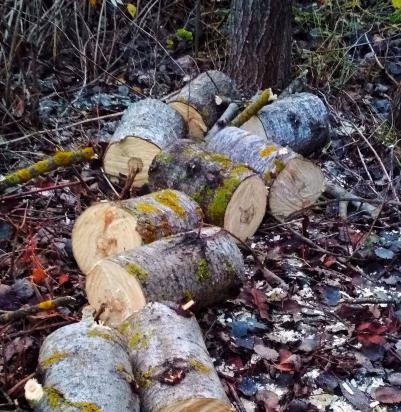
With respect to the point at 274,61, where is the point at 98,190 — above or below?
below

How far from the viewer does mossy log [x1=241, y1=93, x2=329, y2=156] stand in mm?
4938

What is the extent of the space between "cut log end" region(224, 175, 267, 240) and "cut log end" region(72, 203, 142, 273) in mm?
668

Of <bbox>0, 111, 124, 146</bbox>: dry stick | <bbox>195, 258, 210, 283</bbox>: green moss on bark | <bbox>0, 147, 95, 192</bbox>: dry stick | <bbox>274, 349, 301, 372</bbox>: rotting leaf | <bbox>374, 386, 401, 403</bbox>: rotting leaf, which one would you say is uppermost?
<bbox>0, 147, 95, 192</bbox>: dry stick

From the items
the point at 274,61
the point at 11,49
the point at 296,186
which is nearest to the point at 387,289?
the point at 296,186

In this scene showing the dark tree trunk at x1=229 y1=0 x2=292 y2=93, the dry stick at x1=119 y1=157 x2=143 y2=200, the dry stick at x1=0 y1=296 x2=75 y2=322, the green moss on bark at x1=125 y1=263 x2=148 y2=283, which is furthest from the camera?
the dark tree trunk at x1=229 y1=0 x2=292 y2=93

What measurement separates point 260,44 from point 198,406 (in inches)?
159

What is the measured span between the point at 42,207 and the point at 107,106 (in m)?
1.69

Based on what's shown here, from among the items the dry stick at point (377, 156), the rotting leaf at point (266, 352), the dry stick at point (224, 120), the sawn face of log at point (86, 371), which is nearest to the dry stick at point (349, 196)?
the dry stick at point (377, 156)

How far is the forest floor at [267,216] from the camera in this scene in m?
3.11

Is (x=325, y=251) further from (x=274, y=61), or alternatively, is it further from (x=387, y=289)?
(x=274, y=61)

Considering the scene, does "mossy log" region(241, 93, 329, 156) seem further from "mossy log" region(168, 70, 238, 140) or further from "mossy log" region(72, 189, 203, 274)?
"mossy log" region(72, 189, 203, 274)

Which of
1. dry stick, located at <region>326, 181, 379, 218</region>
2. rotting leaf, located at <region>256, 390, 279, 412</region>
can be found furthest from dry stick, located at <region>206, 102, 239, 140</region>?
rotting leaf, located at <region>256, 390, 279, 412</region>

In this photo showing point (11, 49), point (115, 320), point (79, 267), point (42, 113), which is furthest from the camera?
point (42, 113)

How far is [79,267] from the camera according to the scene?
3633 mm
